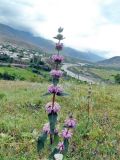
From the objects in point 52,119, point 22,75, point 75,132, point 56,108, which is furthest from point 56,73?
point 22,75

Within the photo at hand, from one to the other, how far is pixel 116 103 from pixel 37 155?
7041 mm

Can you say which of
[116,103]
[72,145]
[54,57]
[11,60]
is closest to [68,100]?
[116,103]

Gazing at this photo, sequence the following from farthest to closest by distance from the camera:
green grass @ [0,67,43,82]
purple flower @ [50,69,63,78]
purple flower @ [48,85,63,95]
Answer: green grass @ [0,67,43,82] → purple flower @ [48,85,63,95] → purple flower @ [50,69,63,78]

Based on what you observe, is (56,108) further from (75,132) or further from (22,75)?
(22,75)

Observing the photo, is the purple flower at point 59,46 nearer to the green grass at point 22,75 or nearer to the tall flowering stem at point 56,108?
the tall flowering stem at point 56,108

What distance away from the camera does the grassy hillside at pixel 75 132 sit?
354 inches

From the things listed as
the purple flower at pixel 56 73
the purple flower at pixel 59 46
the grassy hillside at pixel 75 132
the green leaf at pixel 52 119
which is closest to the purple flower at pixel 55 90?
the purple flower at pixel 56 73

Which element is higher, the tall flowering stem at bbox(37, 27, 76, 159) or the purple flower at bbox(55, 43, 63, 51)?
the purple flower at bbox(55, 43, 63, 51)

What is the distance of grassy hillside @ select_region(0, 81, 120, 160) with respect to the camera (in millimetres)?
8984

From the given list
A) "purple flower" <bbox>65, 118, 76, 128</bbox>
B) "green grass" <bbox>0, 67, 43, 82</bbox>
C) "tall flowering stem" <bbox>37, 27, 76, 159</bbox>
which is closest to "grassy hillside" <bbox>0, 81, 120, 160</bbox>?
"tall flowering stem" <bbox>37, 27, 76, 159</bbox>

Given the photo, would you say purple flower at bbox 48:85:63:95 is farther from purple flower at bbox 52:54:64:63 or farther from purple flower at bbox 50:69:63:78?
purple flower at bbox 52:54:64:63

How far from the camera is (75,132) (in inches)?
421

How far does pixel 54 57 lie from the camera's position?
220 inches

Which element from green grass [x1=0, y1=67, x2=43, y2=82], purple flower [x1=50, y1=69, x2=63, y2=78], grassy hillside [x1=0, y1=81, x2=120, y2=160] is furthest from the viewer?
green grass [x1=0, y1=67, x2=43, y2=82]
